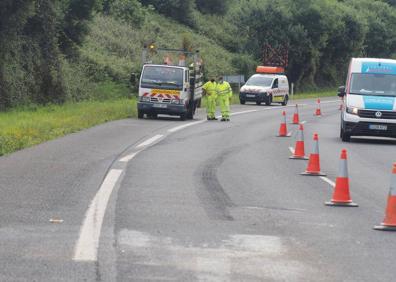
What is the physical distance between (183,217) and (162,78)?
22002 millimetres

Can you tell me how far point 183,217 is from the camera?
10.9 meters

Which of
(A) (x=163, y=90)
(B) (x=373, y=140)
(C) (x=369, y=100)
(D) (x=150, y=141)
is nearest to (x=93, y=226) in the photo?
(D) (x=150, y=141)

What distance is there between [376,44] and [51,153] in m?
77.2

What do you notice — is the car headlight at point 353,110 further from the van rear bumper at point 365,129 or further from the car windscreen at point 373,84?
the car windscreen at point 373,84

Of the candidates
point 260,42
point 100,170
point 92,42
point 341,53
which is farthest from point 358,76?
point 341,53

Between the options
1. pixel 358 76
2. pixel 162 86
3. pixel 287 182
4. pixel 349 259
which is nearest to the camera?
pixel 349 259

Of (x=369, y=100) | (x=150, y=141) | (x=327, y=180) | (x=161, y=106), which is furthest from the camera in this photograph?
(x=161, y=106)

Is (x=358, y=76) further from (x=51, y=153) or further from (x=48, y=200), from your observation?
(x=48, y=200)

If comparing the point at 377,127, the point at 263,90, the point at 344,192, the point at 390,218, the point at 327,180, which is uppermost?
the point at 390,218

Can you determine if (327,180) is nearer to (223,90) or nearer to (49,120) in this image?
(49,120)

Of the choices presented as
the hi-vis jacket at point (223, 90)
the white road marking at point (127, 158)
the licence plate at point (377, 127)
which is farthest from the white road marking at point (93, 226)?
the hi-vis jacket at point (223, 90)

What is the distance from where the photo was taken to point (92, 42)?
50969 millimetres

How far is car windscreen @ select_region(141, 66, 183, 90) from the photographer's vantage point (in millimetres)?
32531

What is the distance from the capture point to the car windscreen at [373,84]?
26031mm
